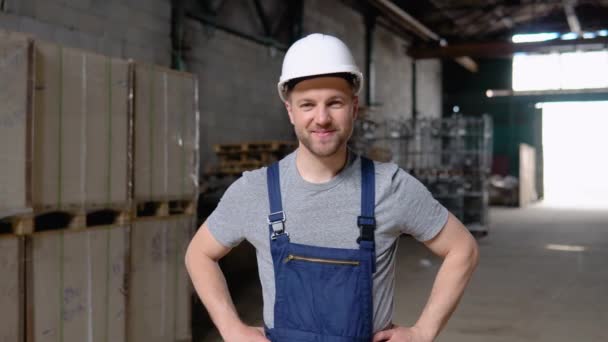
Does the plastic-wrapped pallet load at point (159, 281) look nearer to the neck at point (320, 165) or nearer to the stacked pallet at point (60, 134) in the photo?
the stacked pallet at point (60, 134)

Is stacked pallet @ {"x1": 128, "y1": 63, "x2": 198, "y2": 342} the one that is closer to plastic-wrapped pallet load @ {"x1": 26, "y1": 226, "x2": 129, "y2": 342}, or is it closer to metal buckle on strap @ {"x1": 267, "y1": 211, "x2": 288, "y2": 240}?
plastic-wrapped pallet load @ {"x1": 26, "y1": 226, "x2": 129, "y2": 342}

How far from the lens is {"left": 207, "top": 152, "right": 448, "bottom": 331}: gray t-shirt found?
176 centimetres

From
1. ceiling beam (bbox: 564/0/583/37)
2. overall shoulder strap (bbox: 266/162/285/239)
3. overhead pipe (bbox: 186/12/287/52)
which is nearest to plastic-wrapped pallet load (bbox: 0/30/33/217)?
overall shoulder strap (bbox: 266/162/285/239)

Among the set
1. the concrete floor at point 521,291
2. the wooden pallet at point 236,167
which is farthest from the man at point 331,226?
the wooden pallet at point 236,167

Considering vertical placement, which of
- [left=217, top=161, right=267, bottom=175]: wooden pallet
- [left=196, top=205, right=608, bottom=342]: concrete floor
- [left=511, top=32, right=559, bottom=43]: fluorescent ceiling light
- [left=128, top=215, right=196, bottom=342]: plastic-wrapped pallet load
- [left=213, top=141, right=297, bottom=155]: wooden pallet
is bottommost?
[left=196, top=205, right=608, bottom=342]: concrete floor

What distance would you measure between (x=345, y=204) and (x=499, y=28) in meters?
21.6

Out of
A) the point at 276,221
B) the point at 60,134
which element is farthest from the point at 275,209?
the point at 60,134

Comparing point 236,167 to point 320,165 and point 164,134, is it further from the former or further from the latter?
point 320,165

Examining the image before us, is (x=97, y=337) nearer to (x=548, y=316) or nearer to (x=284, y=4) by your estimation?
(x=548, y=316)

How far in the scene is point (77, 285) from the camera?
3926 mm

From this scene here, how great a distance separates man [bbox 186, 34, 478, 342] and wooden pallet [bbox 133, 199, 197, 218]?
2807 millimetres

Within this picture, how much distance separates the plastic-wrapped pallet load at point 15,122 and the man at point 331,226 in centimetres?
217

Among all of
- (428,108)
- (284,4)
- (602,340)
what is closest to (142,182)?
(602,340)

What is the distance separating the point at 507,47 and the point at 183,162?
15026 millimetres
